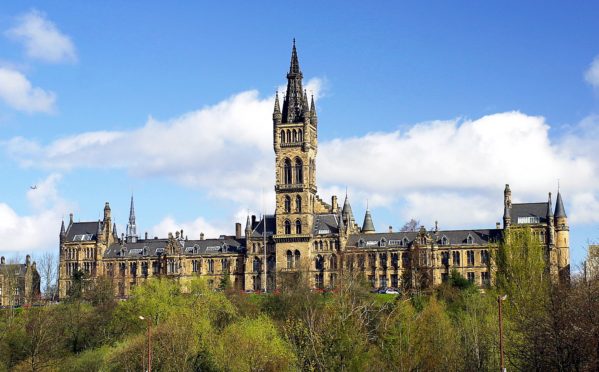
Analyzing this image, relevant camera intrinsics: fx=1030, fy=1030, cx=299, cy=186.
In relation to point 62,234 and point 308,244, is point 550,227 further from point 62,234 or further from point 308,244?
point 62,234

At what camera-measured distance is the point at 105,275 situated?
15138 cm

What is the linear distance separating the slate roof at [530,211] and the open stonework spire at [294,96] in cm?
3260

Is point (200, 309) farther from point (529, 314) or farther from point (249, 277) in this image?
point (249, 277)

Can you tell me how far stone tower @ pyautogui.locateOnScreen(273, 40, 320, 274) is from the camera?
144 metres

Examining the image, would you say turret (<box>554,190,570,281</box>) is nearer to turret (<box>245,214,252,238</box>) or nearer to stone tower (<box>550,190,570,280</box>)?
stone tower (<box>550,190,570,280</box>)

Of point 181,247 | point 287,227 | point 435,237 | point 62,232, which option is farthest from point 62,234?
point 435,237

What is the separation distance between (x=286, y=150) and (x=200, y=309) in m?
57.4

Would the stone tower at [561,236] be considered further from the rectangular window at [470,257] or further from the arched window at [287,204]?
the arched window at [287,204]

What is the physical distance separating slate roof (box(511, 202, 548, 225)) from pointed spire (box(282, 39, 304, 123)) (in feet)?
107

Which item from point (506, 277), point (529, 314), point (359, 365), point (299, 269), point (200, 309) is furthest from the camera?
point (299, 269)

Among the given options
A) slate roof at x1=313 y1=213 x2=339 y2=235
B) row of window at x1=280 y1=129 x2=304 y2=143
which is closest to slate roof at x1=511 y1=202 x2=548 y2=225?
slate roof at x1=313 y1=213 x2=339 y2=235

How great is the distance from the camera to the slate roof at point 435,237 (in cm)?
14200

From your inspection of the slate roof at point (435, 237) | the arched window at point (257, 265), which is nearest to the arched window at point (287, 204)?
the arched window at point (257, 265)

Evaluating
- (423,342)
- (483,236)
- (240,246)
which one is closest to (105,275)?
(240,246)
